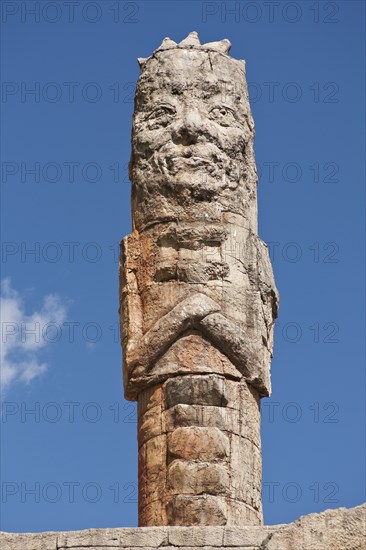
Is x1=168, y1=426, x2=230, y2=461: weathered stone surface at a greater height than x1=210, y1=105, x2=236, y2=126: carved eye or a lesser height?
lesser

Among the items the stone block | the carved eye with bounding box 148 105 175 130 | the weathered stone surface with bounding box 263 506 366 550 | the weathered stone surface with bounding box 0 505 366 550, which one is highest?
the carved eye with bounding box 148 105 175 130

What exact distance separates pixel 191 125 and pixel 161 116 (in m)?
0.41

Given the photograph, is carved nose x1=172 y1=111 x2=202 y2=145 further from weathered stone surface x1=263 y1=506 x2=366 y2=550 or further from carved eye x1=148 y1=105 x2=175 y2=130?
weathered stone surface x1=263 y1=506 x2=366 y2=550

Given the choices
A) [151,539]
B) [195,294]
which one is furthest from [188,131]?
[151,539]

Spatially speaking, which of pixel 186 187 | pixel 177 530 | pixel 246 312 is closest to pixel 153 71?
pixel 186 187

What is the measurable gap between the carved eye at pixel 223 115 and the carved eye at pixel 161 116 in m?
0.41

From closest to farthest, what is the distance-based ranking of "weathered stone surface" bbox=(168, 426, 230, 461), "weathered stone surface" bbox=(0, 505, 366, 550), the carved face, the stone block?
"weathered stone surface" bbox=(0, 505, 366, 550)
the stone block
"weathered stone surface" bbox=(168, 426, 230, 461)
the carved face

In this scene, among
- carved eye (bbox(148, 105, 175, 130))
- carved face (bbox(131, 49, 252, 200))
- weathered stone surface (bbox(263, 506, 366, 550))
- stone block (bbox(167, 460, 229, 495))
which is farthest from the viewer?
carved eye (bbox(148, 105, 175, 130))

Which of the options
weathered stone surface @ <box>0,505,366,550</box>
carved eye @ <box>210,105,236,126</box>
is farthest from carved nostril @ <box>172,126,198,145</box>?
weathered stone surface @ <box>0,505,366,550</box>

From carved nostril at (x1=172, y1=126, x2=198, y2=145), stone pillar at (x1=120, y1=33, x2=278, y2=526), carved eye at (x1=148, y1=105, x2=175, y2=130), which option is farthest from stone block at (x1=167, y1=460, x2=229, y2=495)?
carved eye at (x1=148, y1=105, x2=175, y2=130)

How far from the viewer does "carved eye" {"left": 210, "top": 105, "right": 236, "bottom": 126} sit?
1647 cm

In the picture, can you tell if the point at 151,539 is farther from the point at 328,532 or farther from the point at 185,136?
the point at 185,136

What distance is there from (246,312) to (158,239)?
43.7 inches

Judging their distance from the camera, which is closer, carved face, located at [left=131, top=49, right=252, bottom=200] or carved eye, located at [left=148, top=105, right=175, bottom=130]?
carved face, located at [left=131, top=49, right=252, bottom=200]
